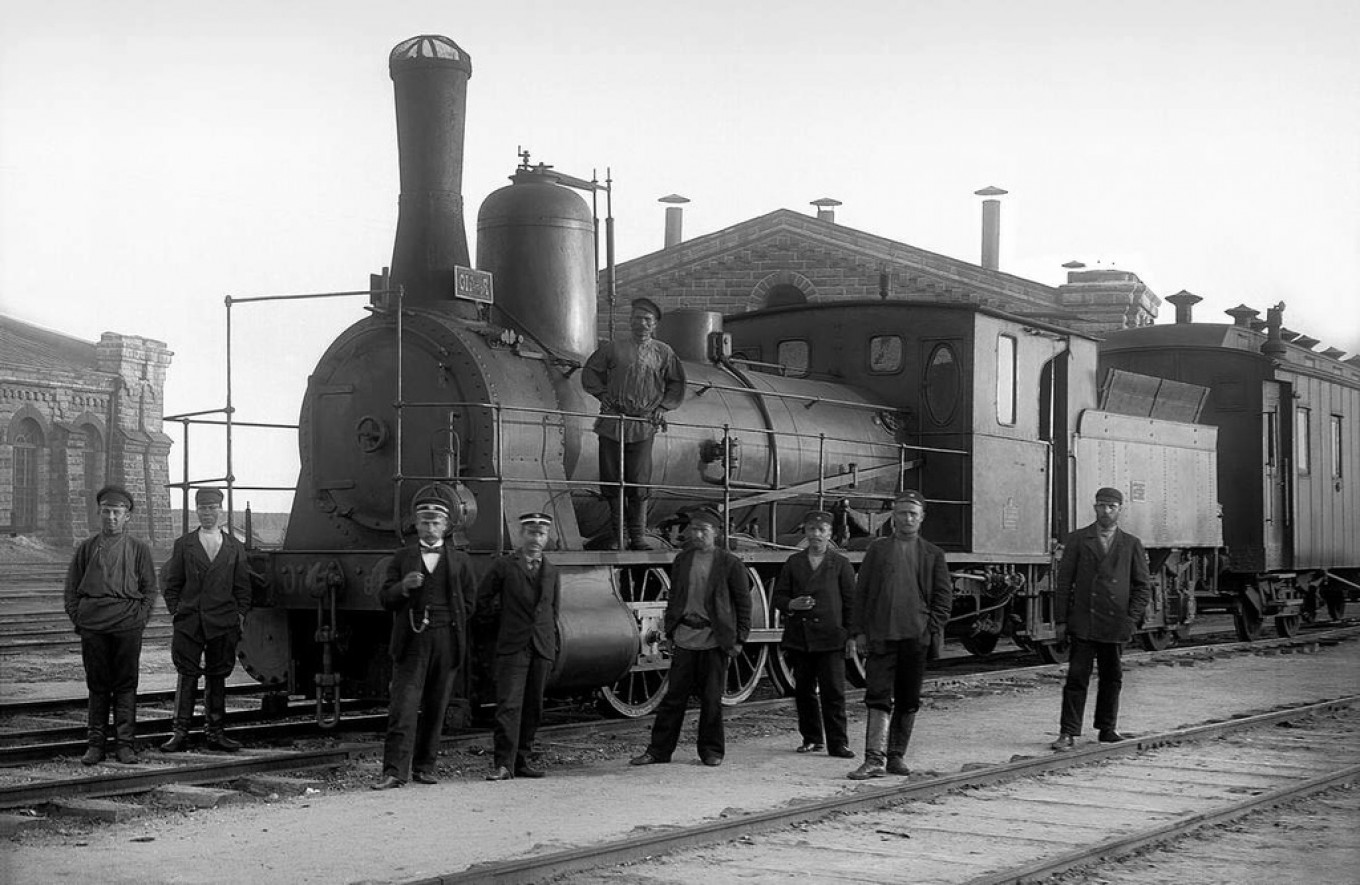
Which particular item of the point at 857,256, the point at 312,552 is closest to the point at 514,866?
the point at 312,552

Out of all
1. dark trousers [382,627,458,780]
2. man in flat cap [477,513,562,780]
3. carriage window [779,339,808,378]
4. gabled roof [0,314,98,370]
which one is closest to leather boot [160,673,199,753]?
dark trousers [382,627,458,780]

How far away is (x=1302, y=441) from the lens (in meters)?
20.1

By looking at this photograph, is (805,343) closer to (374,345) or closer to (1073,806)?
(374,345)

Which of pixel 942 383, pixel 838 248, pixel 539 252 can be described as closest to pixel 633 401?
pixel 539 252

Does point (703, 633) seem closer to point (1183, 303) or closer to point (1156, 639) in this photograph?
point (1156, 639)

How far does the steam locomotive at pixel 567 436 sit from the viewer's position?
401 inches

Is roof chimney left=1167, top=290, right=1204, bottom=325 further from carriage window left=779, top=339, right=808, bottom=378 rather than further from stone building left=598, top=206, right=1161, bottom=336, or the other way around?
carriage window left=779, top=339, right=808, bottom=378

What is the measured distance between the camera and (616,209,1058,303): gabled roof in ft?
103

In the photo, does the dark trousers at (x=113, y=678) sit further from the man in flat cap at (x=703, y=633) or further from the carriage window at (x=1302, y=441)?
the carriage window at (x=1302, y=441)

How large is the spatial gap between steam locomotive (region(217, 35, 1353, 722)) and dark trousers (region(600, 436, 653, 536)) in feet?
0.60

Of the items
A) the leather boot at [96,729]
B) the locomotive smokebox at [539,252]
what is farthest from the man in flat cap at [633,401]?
the leather boot at [96,729]

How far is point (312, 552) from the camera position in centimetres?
1038

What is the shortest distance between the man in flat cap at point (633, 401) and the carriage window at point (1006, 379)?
4.50 metres

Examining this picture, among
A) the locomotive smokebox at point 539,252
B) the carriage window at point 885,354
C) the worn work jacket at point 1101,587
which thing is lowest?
the worn work jacket at point 1101,587
